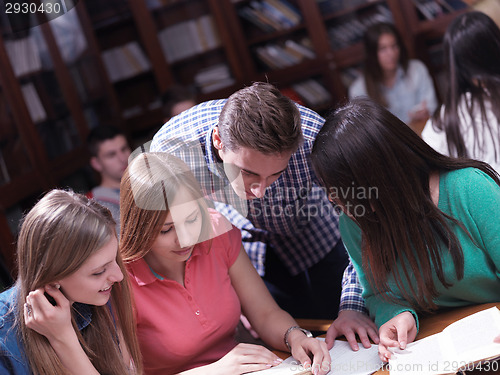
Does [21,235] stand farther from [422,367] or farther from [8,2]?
[422,367]

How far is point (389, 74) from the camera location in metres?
4.04

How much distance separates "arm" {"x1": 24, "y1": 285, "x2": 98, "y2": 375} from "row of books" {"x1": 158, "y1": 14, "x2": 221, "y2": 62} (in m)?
3.27

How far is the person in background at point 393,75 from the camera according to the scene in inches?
157

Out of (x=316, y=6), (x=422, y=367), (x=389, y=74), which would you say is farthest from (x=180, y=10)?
(x=422, y=367)

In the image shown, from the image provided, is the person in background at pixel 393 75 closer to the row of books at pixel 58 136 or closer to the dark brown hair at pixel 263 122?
the row of books at pixel 58 136

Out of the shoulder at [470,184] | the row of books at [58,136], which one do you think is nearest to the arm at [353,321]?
the shoulder at [470,184]

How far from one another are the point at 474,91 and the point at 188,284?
1.41 m

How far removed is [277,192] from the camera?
194 centimetres

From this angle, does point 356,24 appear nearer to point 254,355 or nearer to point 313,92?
point 313,92

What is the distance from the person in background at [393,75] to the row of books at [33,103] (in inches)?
80.2

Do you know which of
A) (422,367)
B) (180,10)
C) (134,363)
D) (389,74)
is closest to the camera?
(422,367)

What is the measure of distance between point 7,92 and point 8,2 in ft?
5.74

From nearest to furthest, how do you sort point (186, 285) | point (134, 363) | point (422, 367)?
point (422, 367)
point (134, 363)
point (186, 285)

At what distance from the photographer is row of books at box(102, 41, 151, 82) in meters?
4.28
